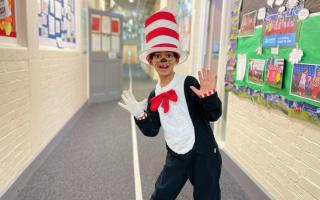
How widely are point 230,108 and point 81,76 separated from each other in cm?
358

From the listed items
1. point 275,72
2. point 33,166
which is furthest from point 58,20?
point 275,72

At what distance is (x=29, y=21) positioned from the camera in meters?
2.45

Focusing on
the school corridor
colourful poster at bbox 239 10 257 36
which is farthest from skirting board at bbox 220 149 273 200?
colourful poster at bbox 239 10 257 36

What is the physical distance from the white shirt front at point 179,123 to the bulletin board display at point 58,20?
7.00 ft

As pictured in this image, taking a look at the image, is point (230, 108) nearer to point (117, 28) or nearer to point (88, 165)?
point (88, 165)

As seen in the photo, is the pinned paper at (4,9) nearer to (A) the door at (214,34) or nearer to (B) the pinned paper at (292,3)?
(B) the pinned paper at (292,3)

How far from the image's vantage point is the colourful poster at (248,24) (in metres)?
2.20

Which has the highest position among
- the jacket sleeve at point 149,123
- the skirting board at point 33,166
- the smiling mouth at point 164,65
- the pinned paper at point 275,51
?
the pinned paper at point 275,51

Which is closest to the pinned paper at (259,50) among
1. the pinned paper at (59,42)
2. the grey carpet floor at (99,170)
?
the grey carpet floor at (99,170)

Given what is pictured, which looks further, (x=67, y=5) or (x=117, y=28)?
(x=117, y=28)

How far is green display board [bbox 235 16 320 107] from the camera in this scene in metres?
1.47

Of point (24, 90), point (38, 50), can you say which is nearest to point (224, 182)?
point (24, 90)

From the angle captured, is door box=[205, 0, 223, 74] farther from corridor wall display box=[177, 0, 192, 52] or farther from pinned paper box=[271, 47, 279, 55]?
pinned paper box=[271, 47, 279, 55]

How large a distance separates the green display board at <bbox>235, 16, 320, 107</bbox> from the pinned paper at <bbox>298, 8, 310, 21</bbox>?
0.03 m
